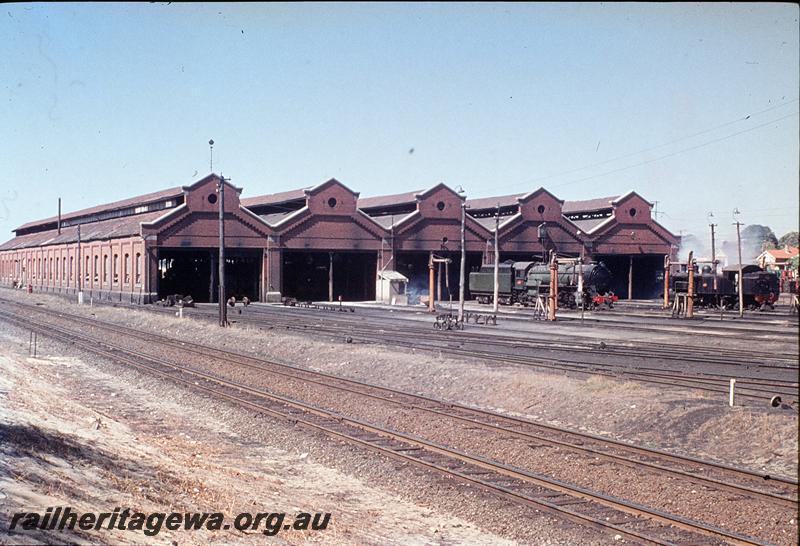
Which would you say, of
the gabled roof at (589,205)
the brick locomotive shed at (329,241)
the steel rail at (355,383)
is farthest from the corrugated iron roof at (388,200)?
the steel rail at (355,383)

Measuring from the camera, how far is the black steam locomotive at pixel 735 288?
53438 mm

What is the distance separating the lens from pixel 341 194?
62.5 m

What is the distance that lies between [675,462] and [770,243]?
328ft

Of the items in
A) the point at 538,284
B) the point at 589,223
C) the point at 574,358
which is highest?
the point at 589,223

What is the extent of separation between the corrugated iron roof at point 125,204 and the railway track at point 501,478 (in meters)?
44.6

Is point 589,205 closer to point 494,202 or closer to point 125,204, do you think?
point 494,202

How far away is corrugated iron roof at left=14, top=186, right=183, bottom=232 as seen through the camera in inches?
2497

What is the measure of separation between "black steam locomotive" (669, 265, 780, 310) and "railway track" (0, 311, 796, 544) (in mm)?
42751

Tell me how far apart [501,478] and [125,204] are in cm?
7071

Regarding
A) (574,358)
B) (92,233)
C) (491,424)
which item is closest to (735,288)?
(574,358)

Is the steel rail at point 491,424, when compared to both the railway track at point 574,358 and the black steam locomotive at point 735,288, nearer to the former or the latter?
the railway track at point 574,358

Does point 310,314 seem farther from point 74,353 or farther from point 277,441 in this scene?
point 277,441

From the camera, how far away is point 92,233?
7056cm

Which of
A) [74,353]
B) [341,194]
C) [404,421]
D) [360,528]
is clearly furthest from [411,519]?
[341,194]
